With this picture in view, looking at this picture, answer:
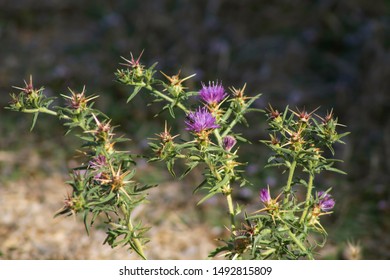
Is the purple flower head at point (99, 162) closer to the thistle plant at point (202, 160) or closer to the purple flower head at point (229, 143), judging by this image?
the thistle plant at point (202, 160)

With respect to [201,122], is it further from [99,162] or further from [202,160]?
[99,162]

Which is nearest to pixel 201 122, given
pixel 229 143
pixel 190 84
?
pixel 229 143

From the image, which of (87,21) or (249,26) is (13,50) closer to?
(87,21)

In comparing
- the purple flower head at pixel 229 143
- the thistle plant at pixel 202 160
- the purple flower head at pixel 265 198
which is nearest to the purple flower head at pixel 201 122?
the thistle plant at pixel 202 160

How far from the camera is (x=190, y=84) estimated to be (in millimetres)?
4242

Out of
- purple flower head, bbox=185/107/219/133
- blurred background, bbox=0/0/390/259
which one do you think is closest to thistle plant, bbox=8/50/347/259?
purple flower head, bbox=185/107/219/133

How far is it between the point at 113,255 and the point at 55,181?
81 centimetres

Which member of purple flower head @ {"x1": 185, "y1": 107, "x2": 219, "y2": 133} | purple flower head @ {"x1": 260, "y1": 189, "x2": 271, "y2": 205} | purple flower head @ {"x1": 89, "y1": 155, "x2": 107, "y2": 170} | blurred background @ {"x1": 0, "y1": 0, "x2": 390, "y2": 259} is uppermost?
blurred background @ {"x1": 0, "y1": 0, "x2": 390, "y2": 259}

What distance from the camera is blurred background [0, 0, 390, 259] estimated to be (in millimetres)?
3258

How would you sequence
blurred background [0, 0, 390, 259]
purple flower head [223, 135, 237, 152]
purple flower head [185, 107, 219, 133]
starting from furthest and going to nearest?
blurred background [0, 0, 390, 259] → purple flower head [223, 135, 237, 152] → purple flower head [185, 107, 219, 133]

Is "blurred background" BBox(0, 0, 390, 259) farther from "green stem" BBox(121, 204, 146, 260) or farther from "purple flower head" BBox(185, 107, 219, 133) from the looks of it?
"purple flower head" BBox(185, 107, 219, 133)

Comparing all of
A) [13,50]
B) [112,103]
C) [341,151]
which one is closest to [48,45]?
[13,50]
